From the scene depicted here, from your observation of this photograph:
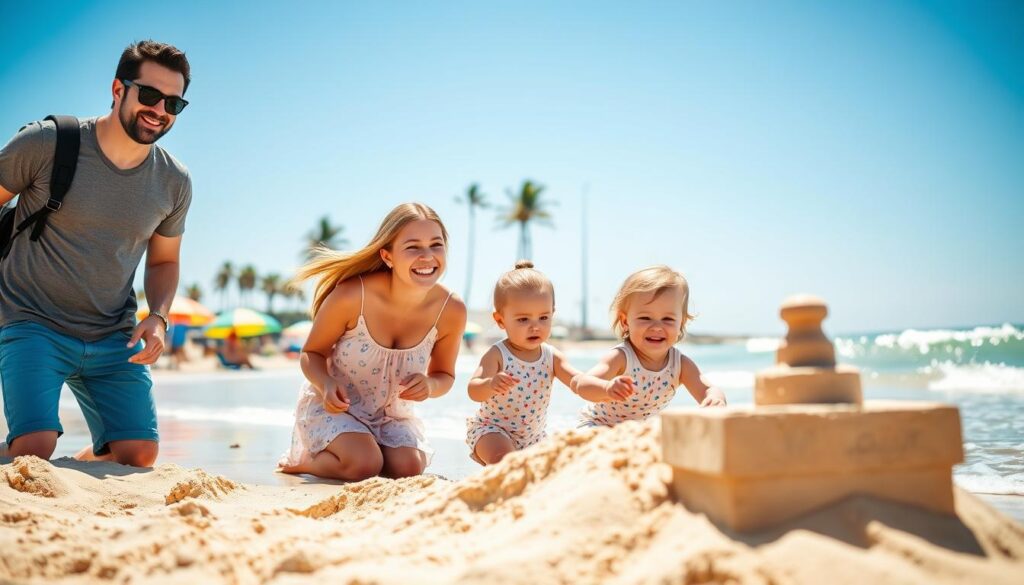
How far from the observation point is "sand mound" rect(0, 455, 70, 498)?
321cm

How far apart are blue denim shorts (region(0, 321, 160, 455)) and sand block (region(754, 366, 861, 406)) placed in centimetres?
373

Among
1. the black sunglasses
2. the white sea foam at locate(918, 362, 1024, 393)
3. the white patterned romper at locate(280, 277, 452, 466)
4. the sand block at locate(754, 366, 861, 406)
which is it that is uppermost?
the black sunglasses

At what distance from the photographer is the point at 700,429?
5.90 ft

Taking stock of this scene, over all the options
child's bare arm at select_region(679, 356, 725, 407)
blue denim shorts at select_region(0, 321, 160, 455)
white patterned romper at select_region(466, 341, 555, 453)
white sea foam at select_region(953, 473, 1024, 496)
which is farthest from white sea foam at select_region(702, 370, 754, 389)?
blue denim shorts at select_region(0, 321, 160, 455)

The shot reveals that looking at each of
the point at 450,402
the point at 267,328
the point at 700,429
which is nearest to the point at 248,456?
the point at 700,429

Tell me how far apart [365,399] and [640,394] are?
1653 mm

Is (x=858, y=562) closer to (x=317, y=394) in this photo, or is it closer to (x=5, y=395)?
(x=317, y=394)

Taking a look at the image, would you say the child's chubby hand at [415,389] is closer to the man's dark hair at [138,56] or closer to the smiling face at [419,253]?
the smiling face at [419,253]

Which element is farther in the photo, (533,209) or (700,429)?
(533,209)

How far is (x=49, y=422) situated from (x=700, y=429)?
12.1ft

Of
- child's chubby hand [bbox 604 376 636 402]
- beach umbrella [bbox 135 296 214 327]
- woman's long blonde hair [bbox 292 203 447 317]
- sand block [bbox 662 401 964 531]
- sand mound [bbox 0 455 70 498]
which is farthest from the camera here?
beach umbrella [bbox 135 296 214 327]

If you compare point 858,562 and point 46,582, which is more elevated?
point 858,562

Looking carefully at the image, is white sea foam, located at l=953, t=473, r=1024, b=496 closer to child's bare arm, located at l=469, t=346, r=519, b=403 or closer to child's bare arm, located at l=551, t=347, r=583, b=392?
child's bare arm, located at l=551, t=347, r=583, b=392

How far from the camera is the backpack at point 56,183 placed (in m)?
4.07
